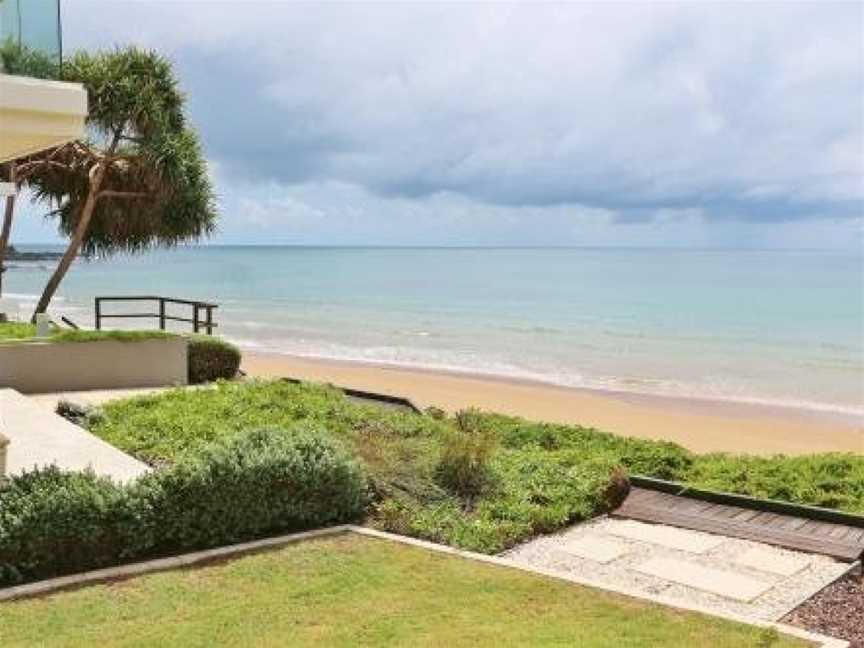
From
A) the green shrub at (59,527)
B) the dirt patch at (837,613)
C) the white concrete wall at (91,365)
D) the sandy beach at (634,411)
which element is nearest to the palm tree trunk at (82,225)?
the white concrete wall at (91,365)

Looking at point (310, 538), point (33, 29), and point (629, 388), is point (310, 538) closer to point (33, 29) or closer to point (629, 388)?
point (33, 29)

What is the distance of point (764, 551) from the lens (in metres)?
7.66

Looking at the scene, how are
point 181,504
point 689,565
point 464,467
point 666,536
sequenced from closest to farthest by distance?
1. point 181,504
2. point 689,565
3. point 666,536
4. point 464,467

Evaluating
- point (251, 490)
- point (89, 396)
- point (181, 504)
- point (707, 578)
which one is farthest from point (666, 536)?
point (89, 396)

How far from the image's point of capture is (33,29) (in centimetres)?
698

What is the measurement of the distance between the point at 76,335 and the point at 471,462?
33.7ft

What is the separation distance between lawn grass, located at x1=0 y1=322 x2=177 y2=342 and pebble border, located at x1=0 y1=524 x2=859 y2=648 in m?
10.3

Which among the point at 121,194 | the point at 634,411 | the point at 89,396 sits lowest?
the point at 634,411

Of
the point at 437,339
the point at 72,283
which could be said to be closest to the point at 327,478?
the point at 437,339

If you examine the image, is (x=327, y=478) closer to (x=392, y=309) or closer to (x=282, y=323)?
(x=282, y=323)

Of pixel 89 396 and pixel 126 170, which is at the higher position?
pixel 126 170

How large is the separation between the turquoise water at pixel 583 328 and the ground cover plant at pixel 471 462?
202 inches

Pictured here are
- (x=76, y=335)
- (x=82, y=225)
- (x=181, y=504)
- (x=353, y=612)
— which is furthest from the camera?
(x=82, y=225)

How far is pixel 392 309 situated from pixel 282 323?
414 inches
